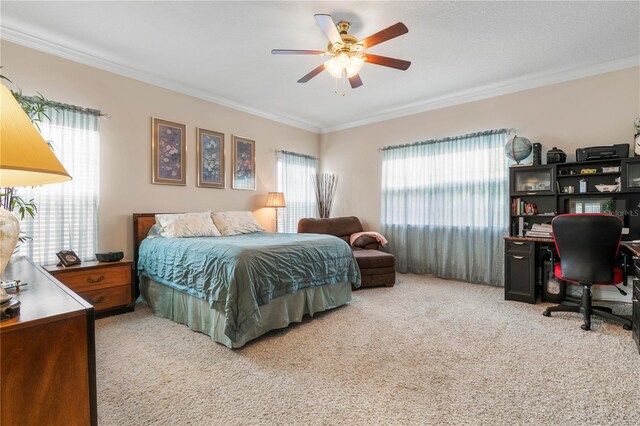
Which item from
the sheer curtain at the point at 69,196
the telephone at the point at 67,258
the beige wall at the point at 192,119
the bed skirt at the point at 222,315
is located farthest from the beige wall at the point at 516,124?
the telephone at the point at 67,258

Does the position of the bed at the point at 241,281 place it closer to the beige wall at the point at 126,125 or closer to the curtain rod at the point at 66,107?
the beige wall at the point at 126,125

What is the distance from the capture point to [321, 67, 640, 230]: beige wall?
3580mm

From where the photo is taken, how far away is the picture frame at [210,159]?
4.45 metres

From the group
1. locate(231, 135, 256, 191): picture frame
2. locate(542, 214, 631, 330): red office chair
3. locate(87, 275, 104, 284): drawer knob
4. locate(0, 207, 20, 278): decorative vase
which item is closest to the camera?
locate(0, 207, 20, 278): decorative vase

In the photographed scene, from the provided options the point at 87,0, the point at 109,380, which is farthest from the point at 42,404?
the point at 87,0

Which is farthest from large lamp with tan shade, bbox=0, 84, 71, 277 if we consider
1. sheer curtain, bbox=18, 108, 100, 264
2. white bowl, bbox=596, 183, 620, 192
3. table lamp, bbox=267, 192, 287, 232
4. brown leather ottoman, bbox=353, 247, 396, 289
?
white bowl, bbox=596, 183, 620, 192

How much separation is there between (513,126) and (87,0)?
4848 mm

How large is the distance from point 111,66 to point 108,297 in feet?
8.46

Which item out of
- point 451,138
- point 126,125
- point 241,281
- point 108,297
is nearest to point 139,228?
point 108,297

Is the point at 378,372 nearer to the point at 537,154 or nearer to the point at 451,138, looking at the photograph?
the point at 537,154

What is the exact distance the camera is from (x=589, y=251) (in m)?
2.81

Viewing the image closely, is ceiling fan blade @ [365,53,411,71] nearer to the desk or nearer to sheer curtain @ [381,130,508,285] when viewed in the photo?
sheer curtain @ [381,130,508,285]

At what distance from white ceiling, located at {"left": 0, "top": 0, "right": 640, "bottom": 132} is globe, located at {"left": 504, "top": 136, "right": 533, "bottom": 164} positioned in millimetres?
819

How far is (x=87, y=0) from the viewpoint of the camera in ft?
8.30
